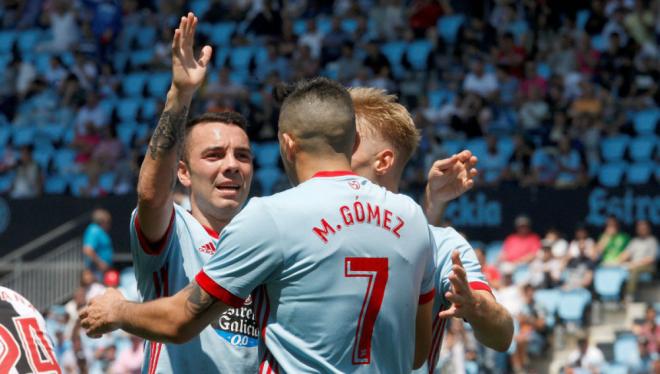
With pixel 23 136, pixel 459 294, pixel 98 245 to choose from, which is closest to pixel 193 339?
pixel 459 294

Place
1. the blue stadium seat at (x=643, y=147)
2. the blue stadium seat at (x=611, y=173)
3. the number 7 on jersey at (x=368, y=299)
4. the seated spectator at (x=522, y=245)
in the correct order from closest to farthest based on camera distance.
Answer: the number 7 on jersey at (x=368, y=299), the seated spectator at (x=522, y=245), the blue stadium seat at (x=611, y=173), the blue stadium seat at (x=643, y=147)

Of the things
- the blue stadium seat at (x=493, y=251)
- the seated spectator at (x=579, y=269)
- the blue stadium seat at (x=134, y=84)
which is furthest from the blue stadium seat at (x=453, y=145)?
the blue stadium seat at (x=134, y=84)

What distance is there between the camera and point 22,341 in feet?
14.0

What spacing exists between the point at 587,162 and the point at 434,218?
12574 mm

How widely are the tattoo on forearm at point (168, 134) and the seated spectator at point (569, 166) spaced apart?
42.4 ft

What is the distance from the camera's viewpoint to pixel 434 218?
525 cm

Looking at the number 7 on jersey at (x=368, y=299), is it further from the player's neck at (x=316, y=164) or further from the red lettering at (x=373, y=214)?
the player's neck at (x=316, y=164)

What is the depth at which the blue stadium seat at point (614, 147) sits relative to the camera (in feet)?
57.8

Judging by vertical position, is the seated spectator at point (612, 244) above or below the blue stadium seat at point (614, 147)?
below

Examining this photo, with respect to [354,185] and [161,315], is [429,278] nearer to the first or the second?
[354,185]

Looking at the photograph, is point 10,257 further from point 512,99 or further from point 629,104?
point 629,104

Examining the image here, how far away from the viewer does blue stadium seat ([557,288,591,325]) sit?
15.8 m

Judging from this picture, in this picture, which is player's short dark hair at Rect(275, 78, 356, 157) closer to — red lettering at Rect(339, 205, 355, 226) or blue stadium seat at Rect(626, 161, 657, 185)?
red lettering at Rect(339, 205, 355, 226)

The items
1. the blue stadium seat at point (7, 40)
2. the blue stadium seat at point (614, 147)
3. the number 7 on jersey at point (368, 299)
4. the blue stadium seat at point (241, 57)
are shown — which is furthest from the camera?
the blue stadium seat at point (7, 40)
